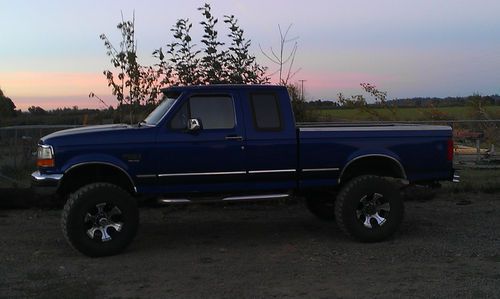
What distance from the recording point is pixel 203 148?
7.50 meters

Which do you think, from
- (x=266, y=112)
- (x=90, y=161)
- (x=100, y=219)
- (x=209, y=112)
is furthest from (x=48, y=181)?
(x=266, y=112)

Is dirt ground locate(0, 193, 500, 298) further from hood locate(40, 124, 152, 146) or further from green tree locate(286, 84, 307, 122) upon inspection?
green tree locate(286, 84, 307, 122)

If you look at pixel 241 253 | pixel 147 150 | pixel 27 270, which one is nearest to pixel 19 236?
pixel 27 270

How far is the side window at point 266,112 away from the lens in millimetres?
7793

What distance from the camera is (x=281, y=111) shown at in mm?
7891

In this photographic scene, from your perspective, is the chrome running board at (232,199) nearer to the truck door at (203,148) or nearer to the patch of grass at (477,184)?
the truck door at (203,148)

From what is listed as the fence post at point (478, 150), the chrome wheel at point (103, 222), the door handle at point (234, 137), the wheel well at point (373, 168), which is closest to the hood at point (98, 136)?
the chrome wheel at point (103, 222)

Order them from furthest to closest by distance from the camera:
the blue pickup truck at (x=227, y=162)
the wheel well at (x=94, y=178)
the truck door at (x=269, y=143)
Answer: the truck door at (x=269, y=143)
the wheel well at (x=94, y=178)
the blue pickup truck at (x=227, y=162)

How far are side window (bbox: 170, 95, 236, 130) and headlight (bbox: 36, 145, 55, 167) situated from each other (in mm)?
1542

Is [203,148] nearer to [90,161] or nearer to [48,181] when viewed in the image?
[90,161]

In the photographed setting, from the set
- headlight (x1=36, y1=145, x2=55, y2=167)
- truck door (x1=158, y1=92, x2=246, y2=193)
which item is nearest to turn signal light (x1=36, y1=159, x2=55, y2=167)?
headlight (x1=36, y1=145, x2=55, y2=167)

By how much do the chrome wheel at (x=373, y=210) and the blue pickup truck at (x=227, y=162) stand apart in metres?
0.01

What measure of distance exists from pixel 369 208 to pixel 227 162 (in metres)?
2.05

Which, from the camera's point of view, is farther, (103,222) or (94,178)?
(94,178)
